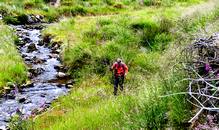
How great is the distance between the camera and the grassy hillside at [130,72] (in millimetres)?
8789

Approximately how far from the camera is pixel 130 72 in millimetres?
19828

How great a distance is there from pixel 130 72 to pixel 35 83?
3.98 meters

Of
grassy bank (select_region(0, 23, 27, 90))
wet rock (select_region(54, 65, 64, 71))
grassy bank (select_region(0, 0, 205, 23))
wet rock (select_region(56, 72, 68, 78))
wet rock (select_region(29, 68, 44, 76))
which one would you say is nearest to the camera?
grassy bank (select_region(0, 23, 27, 90))

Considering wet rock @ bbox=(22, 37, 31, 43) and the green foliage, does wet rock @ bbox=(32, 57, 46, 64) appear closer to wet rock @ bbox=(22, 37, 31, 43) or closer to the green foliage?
wet rock @ bbox=(22, 37, 31, 43)

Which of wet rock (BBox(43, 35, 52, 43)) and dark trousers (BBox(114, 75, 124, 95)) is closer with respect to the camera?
dark trousers (BBox(114, 75, 124, 95))

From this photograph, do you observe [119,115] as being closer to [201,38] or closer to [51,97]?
[201,38]

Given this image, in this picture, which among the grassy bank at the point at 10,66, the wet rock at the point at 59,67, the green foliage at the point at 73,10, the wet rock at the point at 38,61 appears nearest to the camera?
the grassy bank at the point at 10,66

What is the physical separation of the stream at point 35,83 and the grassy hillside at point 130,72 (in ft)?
2.06

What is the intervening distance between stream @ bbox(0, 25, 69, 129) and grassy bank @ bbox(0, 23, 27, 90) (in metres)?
0.48

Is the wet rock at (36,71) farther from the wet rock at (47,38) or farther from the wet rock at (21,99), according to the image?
the wet rock at (47,38)

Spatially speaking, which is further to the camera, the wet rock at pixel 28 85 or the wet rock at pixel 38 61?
the wet rock at pixel 38 61

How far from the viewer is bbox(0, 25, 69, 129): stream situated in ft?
51.1

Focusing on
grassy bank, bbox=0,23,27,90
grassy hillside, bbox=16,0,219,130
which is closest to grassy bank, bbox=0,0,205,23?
grassy hillside, bbox=16,0,219,130

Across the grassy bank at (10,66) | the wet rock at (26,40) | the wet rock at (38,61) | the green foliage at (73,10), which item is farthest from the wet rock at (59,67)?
the green foliage at (73,10)
